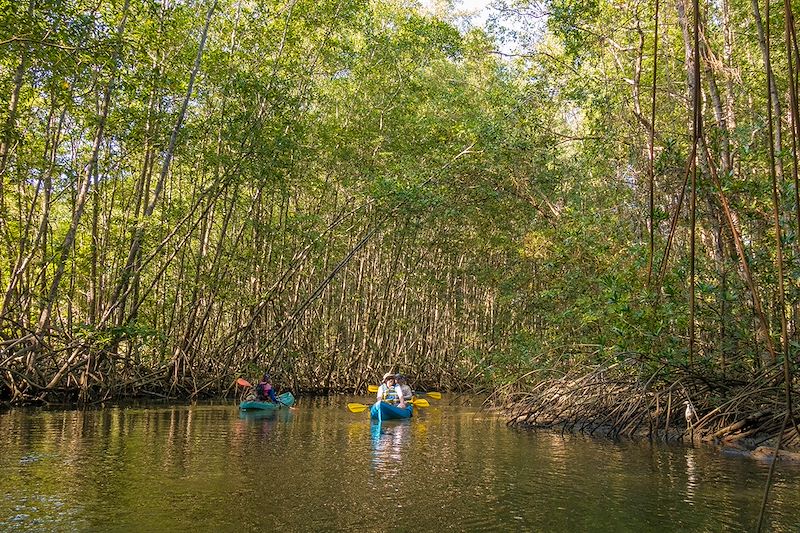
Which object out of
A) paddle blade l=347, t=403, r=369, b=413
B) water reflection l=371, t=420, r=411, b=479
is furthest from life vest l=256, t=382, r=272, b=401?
water reflection l=371, t=420, r=411, b=479

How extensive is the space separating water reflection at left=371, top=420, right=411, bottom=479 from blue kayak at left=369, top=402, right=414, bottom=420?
139 mm

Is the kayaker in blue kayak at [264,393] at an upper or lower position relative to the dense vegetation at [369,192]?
lower

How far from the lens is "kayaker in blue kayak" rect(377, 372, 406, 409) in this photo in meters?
12.9

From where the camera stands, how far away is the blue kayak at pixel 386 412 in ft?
38.2

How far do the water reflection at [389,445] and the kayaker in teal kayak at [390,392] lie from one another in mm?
910

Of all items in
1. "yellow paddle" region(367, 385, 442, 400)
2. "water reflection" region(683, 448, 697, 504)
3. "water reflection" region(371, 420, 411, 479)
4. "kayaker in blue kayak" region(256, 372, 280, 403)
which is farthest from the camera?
"yellow paddle" region(367, 385, 442, 400)

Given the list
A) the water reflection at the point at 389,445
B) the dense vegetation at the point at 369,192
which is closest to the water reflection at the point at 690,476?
the dense vegetation at the point at 369,192

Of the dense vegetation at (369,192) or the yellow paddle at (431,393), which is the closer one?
the dense vegetation at (369,192)

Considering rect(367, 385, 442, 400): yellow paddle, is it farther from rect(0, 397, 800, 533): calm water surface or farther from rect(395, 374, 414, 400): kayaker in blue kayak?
rect(0, 397, 800, 533): calm water surface

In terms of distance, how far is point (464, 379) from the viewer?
67.3 feet

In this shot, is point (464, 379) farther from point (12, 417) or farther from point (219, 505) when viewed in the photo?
point (219, 505)

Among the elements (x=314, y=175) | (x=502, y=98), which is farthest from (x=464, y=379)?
(x=502, y=98)

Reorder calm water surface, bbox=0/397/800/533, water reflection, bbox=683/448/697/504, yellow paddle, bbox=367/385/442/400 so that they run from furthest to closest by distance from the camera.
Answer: yellow paddle, bbox=367/385/442/400
water reflection, bbox=683/448/697/504
calm water surface, bbox=0/397/800/533

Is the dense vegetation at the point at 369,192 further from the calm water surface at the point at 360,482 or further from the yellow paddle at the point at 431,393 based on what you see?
the calm water surface at the point at 360,482
